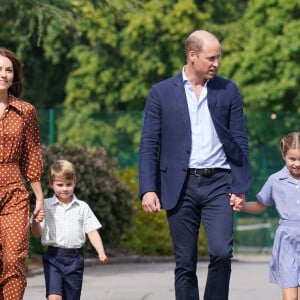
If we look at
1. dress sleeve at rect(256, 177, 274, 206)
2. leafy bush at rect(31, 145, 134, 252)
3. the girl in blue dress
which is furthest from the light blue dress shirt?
leafy bush at rect(31, 145, 134, 252)

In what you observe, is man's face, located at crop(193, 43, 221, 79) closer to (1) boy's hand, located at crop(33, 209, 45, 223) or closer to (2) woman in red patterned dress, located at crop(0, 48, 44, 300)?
(2) woman in red patterned dress, located at crop(0, 48, 44, 300)

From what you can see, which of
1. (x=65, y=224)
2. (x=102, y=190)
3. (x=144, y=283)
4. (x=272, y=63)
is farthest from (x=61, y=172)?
(x=272, y=63)

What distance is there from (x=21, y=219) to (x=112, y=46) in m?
29.8

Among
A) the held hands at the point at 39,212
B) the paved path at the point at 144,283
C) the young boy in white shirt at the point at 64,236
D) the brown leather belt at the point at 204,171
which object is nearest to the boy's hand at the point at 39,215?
the held hands at the point at 39,212

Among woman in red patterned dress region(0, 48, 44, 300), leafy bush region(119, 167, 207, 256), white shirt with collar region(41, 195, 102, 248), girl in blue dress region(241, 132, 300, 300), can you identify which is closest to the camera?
woman in red patterned dress region(0, 48, 44, 300)

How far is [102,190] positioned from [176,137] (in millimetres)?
8409

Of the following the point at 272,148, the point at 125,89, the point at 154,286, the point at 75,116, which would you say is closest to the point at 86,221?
the point at 154,286

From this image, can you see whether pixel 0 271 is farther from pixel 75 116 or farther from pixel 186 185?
pixel 75 116

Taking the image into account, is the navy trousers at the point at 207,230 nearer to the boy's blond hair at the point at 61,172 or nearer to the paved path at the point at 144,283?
the boy's blond hair at the point at 61,172

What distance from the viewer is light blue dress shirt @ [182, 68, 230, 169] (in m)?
8.66

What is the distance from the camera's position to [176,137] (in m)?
8.70

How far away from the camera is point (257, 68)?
3241cm

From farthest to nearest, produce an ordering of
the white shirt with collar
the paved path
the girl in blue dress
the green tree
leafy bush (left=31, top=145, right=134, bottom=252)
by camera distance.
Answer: the green tree → leafy bush (left=31, top=145, right=134, bottom=252) → the paved path → the white shirt with collar → the girl in blue dress

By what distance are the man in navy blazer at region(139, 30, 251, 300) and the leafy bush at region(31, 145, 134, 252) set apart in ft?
25.3
